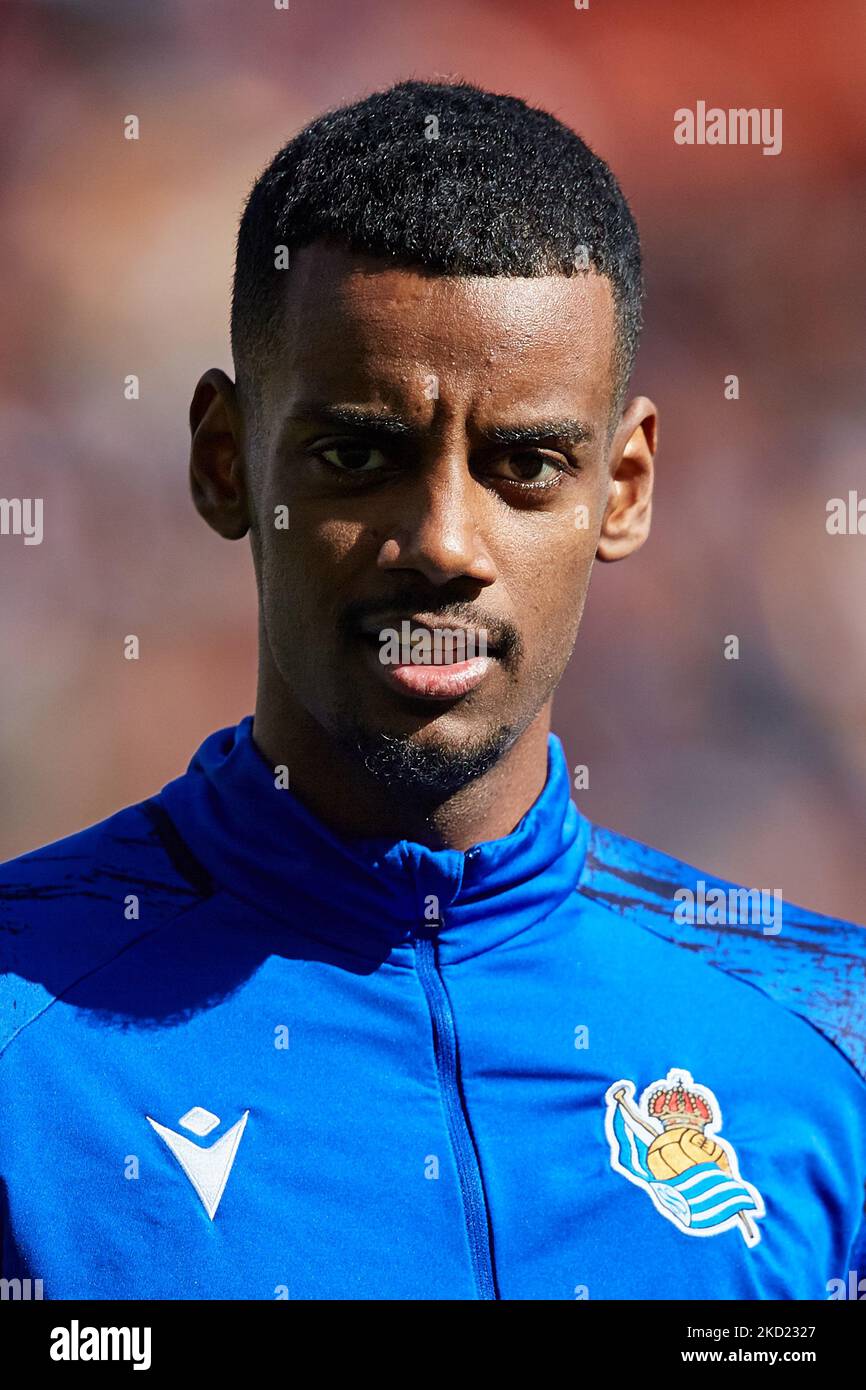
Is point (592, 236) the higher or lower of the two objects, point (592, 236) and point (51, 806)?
the higher

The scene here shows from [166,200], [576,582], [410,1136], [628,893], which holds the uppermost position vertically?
[166,200]

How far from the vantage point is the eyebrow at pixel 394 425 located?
171 cm

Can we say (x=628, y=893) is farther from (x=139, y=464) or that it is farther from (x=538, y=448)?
(x=139, y=464)

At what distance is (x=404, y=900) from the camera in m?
1.90

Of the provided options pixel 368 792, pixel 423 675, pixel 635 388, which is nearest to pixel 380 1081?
pixel 368 792

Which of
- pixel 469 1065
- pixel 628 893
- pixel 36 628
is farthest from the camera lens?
pixel 36 628

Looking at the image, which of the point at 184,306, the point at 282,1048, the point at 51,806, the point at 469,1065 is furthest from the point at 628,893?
the point at 184,306

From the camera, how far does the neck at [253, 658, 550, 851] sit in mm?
1916

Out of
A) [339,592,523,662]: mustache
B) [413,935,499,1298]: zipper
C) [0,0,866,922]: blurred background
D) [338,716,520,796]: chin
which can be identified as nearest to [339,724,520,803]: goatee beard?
[338,716,520,796]: chin

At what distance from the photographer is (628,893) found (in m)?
2.23

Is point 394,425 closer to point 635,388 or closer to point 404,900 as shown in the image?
point 404,900

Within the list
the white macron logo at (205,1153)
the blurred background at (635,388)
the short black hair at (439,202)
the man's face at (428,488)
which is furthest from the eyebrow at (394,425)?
the blurred background at (635,388)

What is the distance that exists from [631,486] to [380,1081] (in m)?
0.83
